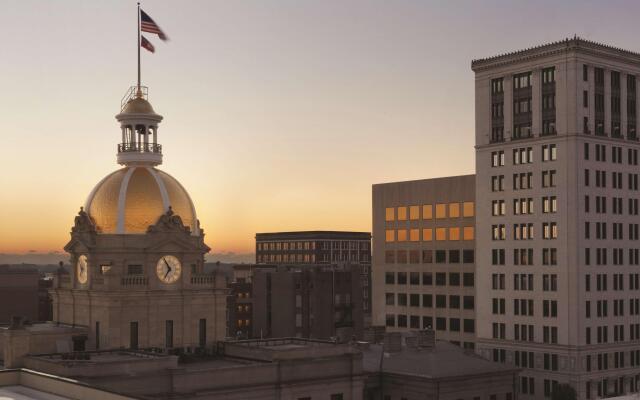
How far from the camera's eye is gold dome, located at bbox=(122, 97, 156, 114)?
3487 inches

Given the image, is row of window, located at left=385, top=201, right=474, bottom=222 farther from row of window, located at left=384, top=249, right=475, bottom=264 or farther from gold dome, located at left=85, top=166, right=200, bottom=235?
gold dome, located at left=85, top=166, right=200, bottom=235

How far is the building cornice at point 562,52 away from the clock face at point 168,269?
55650 mm

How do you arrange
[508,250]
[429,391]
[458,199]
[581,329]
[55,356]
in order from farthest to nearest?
[458,199]
[508,250]
[581,329]
[429,391]
[55,356]

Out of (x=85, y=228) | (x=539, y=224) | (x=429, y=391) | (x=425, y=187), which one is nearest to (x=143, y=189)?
(x=85, y=228)

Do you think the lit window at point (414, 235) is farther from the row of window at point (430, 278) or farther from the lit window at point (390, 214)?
the row of window at point (430, 278)

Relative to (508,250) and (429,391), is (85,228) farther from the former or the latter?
(508,250)

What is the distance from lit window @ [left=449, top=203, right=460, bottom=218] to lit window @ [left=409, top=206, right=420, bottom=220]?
249 inches

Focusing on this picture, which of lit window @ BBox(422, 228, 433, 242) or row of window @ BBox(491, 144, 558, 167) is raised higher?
row of window @ BBox(491, 144, 558, 167)

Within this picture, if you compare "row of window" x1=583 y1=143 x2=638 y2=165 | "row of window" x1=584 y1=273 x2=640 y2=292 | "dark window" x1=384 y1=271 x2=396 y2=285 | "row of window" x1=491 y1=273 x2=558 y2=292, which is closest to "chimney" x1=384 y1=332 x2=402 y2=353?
"row of window" x1=491 y1=273 x2=558 y2=292

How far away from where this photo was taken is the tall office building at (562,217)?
375 ft

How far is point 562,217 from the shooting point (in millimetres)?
115125

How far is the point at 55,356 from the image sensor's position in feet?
242

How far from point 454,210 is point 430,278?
10.5 metres

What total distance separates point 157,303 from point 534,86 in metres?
58.2
